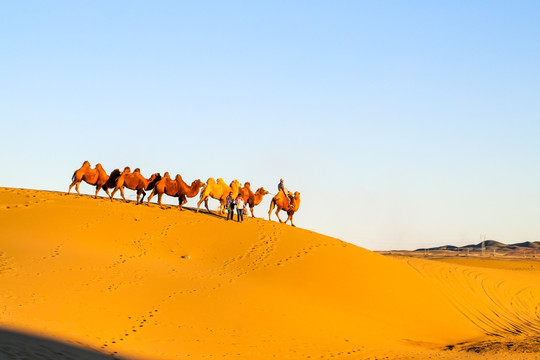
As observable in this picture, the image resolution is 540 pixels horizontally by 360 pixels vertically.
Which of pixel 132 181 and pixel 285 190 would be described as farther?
pixel 285 190

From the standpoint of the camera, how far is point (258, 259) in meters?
23.6

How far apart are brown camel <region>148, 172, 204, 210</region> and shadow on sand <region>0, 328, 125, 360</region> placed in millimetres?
16377

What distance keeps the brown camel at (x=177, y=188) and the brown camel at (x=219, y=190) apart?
645 millimetres

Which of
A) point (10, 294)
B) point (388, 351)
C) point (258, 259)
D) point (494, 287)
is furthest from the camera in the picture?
point (494, 287)

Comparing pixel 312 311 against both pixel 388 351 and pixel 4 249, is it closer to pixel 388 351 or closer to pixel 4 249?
pixel 388 351

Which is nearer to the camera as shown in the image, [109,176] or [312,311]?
[312,311]

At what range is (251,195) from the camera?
30.6 meters

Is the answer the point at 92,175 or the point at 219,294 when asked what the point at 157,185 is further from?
the point at 219,294

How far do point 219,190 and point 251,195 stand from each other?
2.01 metres

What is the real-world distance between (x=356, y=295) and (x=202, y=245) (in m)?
5.61

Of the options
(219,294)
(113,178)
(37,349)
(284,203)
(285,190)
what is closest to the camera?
(37,349)

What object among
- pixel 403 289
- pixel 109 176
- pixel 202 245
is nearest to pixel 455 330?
pixel 403 289

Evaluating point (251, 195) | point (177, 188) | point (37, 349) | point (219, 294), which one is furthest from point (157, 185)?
point (37, 349)

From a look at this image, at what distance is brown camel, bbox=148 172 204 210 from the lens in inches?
1134
